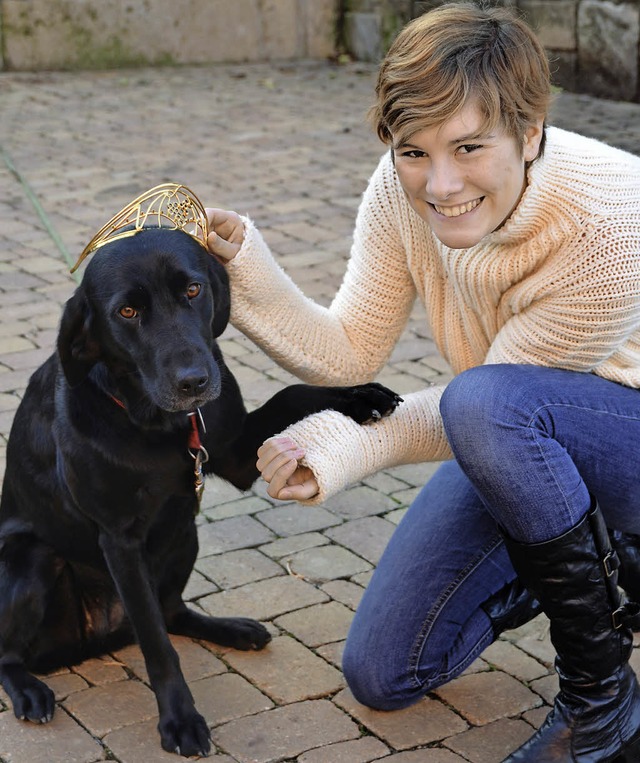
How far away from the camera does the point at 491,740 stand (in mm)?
2576

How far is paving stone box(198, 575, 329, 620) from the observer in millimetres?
3092

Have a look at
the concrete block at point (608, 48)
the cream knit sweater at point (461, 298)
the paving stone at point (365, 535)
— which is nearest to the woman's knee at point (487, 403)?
the cream knit sweater at point (461, 298)

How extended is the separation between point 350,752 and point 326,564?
0.81 metres

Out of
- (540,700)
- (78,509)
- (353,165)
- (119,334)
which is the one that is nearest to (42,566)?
(78,509)

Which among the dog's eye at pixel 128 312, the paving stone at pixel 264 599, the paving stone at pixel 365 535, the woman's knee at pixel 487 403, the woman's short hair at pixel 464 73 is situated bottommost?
the paving stone at pixel 264 599

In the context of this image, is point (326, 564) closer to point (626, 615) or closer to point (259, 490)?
point (259, 490)

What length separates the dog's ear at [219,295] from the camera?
2627 millimetres

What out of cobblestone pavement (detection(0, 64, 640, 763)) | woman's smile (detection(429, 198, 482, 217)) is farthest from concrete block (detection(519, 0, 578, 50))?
woman's smile (detection(429, 198, 482, 217))

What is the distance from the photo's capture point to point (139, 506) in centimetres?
257

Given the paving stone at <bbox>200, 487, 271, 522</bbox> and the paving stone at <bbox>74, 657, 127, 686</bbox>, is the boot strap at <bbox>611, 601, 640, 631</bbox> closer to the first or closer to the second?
the paving stone at <bbox>74, 657, 127, 686</bbox>

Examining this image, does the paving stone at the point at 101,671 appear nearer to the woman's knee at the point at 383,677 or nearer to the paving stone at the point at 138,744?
the paving stone at the point at 138,744

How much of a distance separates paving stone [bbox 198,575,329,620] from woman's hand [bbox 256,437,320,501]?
609 millimetres

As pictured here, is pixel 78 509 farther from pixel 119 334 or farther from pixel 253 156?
pixel 253 156

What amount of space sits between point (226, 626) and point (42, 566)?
0.47 m
